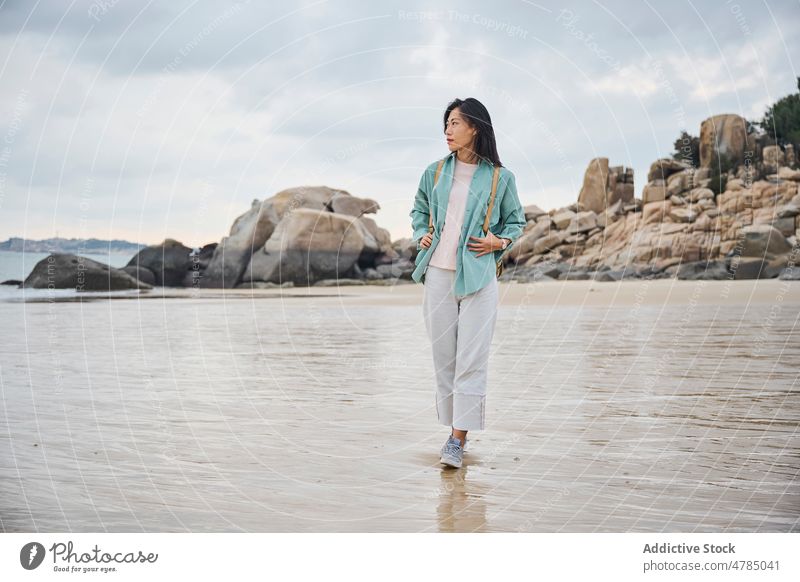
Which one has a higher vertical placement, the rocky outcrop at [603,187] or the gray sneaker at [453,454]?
the rocky outcrop at [603,187]

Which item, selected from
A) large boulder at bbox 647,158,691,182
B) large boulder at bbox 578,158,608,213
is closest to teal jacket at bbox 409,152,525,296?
large boulder at bbox 647,158,691,182

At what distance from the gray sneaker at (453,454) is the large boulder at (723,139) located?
3932 centimetres

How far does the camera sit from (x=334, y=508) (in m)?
4.52

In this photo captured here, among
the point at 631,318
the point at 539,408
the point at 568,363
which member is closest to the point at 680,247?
the point at 631,318

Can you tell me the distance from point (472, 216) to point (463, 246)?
19cm

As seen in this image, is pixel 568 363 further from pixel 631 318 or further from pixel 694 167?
pixel 694 167

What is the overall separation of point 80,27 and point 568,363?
18.3 ft

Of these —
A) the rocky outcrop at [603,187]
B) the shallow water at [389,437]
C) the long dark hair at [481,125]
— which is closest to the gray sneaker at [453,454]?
the shallow water at [389,437]

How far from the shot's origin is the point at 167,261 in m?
35.6

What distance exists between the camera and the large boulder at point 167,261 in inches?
1385

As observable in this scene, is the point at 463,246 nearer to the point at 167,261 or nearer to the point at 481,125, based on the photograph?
the point at 481,125

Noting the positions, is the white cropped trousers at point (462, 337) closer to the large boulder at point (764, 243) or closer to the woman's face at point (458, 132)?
the woman's face at point (458, 132)
